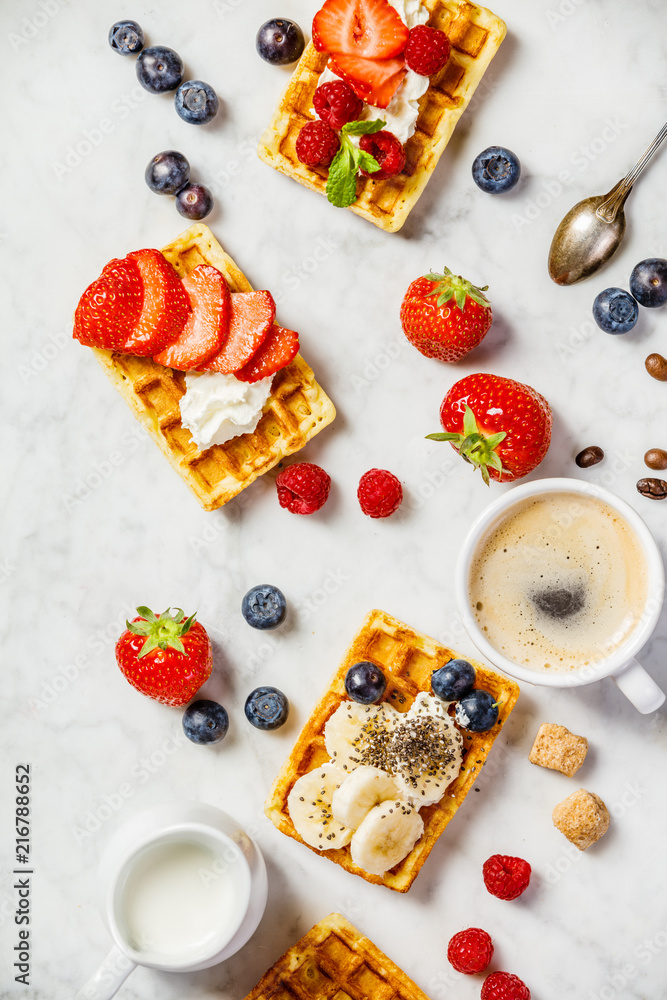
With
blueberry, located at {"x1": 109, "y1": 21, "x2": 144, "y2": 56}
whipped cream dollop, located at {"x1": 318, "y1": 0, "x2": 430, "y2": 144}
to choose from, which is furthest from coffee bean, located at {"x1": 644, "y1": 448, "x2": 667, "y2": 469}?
blueberry, located at {"x1": 109, "y1": 21, "x2": 144, "y2": 56}

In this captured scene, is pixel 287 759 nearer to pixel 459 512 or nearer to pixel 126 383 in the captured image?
pixel 459 512

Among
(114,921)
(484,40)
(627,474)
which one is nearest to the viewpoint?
(114,921)

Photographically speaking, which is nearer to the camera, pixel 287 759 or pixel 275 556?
pixel 287 759

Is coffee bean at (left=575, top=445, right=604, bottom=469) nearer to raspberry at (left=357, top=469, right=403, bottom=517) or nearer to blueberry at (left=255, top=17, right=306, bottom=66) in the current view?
raspberry at (left=357, top=469, right=403, bottom=517)

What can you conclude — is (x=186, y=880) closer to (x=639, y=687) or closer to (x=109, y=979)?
(x=109, y=979)

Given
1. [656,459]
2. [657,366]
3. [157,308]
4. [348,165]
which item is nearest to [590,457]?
[656,459]

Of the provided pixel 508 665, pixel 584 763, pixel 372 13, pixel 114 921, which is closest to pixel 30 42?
pixel 372 13

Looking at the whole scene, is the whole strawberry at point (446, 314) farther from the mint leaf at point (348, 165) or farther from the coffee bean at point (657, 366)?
the coffee bean at point (657, 366)
